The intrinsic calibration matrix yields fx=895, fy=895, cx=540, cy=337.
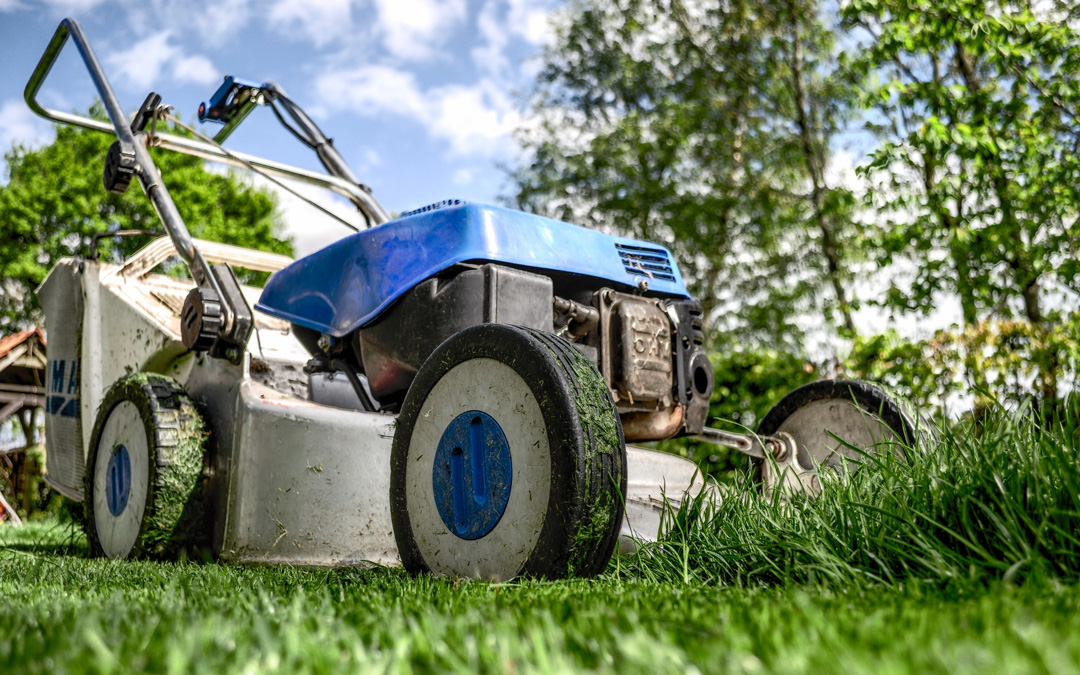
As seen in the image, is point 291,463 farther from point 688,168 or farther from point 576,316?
point 688,168

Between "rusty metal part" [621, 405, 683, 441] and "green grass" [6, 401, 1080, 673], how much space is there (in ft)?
2.33

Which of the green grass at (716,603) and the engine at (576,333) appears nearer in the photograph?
the green grass at (716,603)

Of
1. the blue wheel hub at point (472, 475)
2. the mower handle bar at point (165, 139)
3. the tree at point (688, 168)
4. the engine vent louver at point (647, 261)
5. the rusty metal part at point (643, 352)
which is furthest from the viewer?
the tree at point (688, 168)

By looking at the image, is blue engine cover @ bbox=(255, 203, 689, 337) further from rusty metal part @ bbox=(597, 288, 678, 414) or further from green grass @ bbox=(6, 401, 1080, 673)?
green grass @ bbox=(6, 401, 1080, 673)

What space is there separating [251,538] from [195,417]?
48 cm

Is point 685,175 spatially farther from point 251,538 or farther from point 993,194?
point 251,538

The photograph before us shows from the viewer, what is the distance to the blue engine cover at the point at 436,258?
2.45 metres

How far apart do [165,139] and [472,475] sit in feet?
7.75

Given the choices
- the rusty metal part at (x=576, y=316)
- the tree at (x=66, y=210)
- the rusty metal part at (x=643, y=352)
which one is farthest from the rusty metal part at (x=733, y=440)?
the tree at (x=66, y=210)

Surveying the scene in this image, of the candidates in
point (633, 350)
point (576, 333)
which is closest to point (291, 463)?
point (576, 333)

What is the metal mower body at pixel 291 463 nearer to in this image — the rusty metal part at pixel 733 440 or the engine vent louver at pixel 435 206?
the rusty metal part at pixel 733 440

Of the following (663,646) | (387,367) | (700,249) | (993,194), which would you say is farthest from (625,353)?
(700,249)

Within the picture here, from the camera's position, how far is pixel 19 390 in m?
9.99

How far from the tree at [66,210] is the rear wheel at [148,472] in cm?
1640
